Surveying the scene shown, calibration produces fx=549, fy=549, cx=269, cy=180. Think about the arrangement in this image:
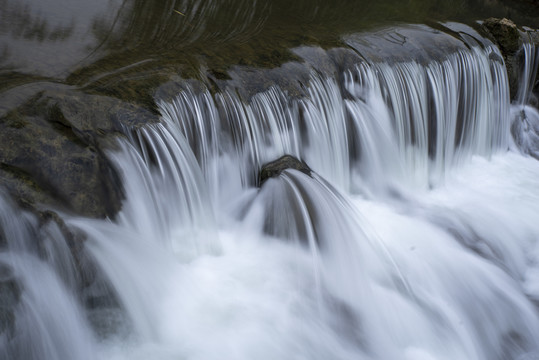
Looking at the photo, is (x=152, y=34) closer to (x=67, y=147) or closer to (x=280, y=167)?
(x=280, y=167)

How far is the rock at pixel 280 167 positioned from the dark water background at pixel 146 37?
804 millimetres

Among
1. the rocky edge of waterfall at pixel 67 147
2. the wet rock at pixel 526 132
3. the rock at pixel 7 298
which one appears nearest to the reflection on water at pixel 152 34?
the rocky edge of waterfall at pixel 67 147

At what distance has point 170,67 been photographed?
4.02 meters

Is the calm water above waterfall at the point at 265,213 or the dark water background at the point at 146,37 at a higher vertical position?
the dark water background at the point at 146,37

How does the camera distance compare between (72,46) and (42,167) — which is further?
(72,46)

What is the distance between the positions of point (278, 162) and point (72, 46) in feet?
5.89

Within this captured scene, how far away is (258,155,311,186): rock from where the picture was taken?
13.1 ft

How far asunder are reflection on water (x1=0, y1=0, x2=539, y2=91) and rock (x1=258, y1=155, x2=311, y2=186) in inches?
34.0

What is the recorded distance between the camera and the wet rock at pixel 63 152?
2883mm

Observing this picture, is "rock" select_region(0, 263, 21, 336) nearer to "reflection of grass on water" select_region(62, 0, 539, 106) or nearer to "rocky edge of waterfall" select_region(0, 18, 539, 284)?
"rocky edge of waterfall" select_region(0, 18, 539, 284)

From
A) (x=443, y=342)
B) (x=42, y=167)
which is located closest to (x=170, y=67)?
(x=42, y=167)

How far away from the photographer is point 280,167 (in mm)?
4023

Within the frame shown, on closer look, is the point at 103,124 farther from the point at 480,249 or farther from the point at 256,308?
the point at 480,249

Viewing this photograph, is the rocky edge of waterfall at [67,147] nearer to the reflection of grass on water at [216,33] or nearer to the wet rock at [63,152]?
the wet rock at [63,152]
